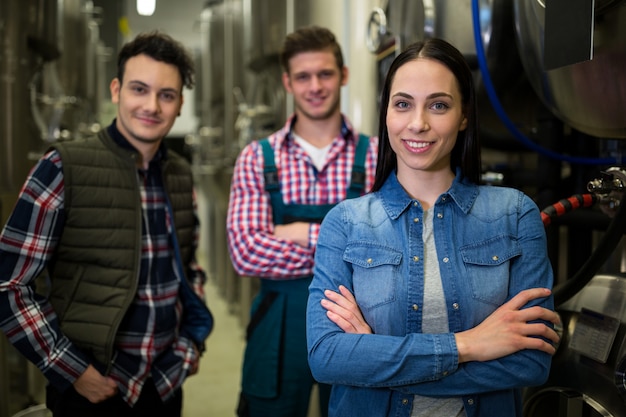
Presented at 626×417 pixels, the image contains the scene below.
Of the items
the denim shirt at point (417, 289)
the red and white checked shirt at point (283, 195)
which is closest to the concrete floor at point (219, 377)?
the red and white checked shirt at point (283, 195)

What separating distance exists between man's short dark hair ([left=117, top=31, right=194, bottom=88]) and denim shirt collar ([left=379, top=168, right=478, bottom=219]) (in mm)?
805

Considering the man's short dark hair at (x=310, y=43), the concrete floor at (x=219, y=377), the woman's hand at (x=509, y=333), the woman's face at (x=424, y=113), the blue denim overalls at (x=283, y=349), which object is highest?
the man's short dark hair at (x=310, y=43)

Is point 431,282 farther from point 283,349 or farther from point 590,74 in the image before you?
point 283,349

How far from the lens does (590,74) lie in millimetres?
1351

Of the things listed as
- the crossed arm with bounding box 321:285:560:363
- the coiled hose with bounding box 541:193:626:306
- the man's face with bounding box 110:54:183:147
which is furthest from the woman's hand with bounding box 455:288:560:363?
the man's face with bounding box 110:54:183:147

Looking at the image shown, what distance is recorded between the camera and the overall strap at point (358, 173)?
6.04ft

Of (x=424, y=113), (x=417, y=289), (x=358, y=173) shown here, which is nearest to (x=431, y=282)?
(x=417, y=289)

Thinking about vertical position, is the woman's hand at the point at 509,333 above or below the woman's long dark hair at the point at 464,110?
below

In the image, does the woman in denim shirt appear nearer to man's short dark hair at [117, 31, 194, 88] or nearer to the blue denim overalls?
the blue denim overalls

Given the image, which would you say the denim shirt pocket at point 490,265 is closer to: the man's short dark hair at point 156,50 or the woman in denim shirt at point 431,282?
the woman in denim shirt at point 431,282

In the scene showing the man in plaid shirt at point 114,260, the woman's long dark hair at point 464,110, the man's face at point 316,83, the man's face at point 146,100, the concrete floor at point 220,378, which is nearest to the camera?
the woman's long dark hair at point 464,110

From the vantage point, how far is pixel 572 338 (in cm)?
146

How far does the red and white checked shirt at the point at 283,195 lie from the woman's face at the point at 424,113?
2.17 feet

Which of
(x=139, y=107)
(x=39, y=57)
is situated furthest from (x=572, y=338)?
(x=39, y=57)
